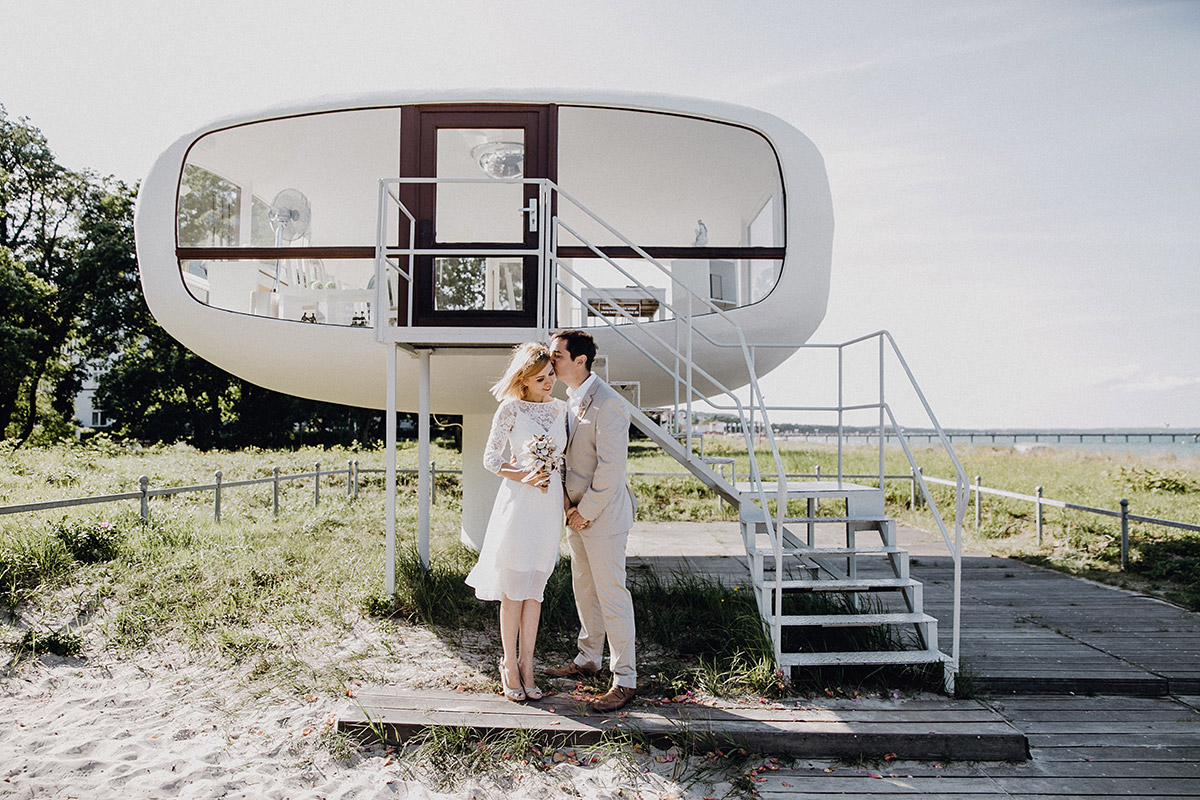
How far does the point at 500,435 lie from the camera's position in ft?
12.4

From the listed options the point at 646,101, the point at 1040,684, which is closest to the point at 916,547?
the point at 1040,684

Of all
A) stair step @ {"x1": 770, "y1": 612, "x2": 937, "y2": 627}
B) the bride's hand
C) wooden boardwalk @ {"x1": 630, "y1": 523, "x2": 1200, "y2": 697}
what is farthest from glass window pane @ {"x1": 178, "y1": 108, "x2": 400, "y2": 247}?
stair step @ {"x1": 770, "y1": 612, "x2": 937, "y2": 627}

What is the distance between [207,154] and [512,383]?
15.5 ft

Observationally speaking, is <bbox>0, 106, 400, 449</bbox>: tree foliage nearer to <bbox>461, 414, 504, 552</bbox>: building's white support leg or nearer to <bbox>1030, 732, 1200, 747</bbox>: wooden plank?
<bbox>461, 414, 504, 552</bbox>: building's white support leg

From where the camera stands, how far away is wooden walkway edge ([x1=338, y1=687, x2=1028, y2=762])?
143 inches

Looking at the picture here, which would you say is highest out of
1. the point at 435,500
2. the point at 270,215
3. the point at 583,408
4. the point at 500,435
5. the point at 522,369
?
the point at 270,215

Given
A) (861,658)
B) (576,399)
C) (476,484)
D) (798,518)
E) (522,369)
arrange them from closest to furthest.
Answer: (522,369) < (576,399) < (861,658) < (798,518) < (476,484)

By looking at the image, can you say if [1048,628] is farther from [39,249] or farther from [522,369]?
[39,249]

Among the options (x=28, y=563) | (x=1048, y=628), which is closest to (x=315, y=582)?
(x=28, y=563)

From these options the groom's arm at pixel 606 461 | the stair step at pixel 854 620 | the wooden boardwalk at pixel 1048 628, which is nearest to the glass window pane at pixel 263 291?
the groom's arm at pixel 606 461

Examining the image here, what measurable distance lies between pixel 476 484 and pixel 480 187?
3489mm

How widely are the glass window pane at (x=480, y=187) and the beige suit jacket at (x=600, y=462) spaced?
2421 millimetres

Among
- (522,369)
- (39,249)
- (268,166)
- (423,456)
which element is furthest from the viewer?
(39,249)

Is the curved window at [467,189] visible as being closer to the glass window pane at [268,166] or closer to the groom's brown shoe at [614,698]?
the glass window pane at [268,166]
